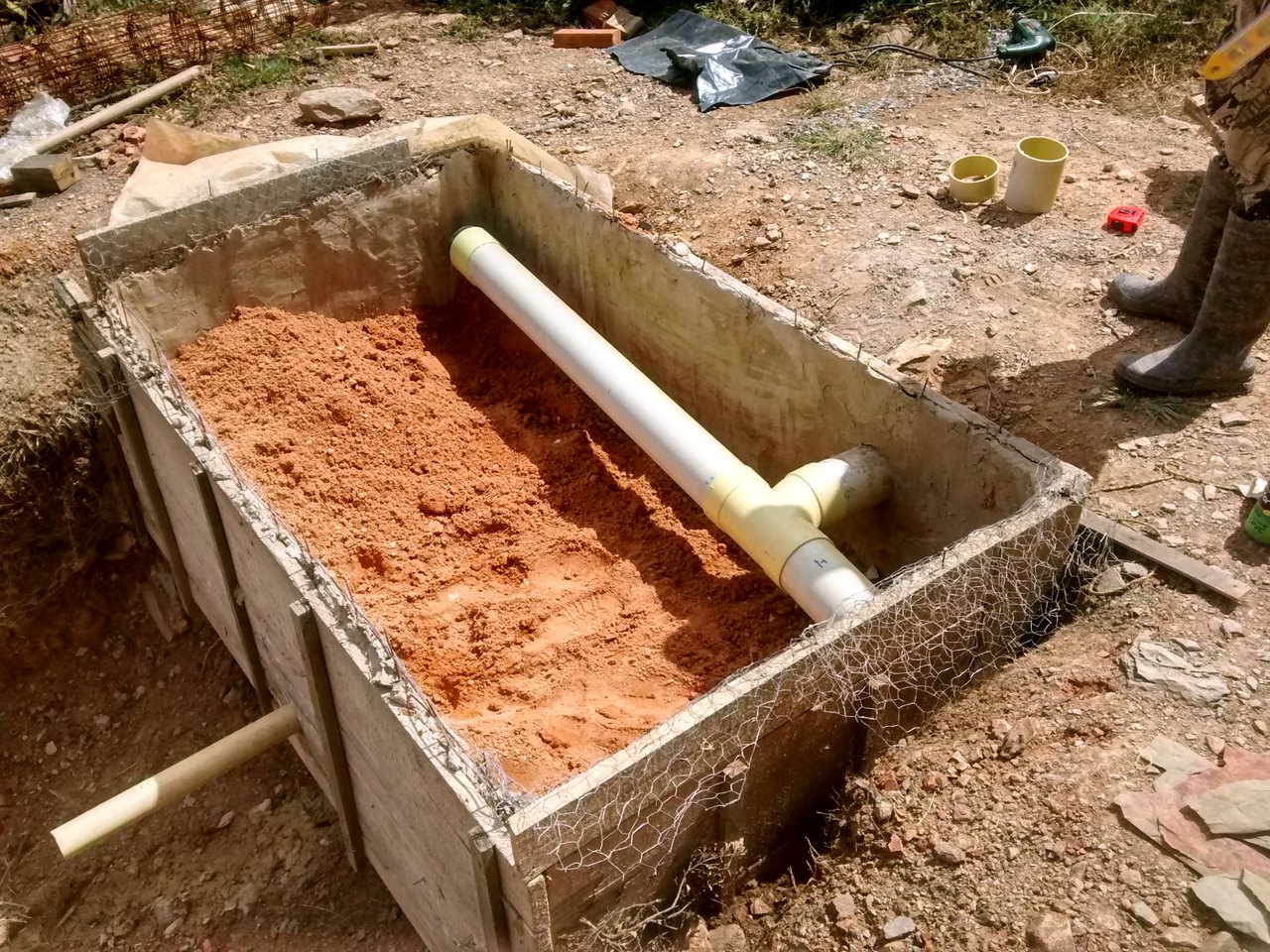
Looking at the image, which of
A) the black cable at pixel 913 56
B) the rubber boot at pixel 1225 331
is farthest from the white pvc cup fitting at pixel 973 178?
the black cable at pixel 913 56

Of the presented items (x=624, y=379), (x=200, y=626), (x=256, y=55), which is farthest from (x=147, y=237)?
(x=256, y=55)

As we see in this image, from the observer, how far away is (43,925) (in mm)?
4414

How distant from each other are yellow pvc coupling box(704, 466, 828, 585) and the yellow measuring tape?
2.04m

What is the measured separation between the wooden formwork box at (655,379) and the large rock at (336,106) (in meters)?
1.70

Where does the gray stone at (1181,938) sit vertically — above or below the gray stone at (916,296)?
below

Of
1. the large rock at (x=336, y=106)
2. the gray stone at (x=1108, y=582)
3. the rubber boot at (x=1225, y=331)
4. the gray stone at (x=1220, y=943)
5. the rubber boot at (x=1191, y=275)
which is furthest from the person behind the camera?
the large rock at (x=336, y=106)

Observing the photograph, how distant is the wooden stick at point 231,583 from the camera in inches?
153

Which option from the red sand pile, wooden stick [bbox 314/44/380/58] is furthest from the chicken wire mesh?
the red sand pile

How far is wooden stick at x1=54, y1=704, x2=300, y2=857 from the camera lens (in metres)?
3.41

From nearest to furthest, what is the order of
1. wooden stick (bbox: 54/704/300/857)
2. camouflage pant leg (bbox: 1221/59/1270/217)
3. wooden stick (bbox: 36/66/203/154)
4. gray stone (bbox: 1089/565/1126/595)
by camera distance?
wooden stick (bbox: 54/704/300/857)
gray stone (bbox: 1089/565/1126/595)
camouflage pant leg (bbox: 1221/59/1270/217)
wooden stick (bbox: 36/66/203/154)

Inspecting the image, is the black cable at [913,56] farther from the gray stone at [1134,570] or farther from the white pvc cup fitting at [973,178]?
the gray stone at [1134,570]

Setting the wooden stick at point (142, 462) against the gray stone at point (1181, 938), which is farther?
the wooden stick at point (142, 462)

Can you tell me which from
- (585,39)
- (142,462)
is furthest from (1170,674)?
(585,39)

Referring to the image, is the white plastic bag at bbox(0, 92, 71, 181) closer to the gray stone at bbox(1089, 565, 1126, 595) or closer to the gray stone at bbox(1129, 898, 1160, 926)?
the gray stone at bbox(1089, 565, 1126, 595)
